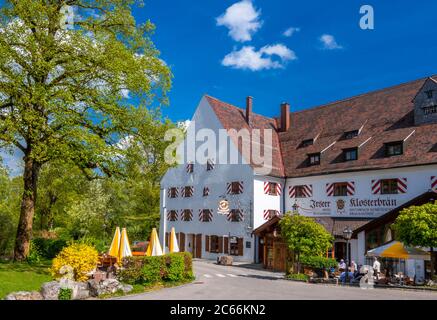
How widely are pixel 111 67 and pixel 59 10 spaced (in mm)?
4301

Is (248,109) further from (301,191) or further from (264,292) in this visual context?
(264,292)

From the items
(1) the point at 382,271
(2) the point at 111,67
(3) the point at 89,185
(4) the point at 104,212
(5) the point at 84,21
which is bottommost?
(1) the point at 382,271

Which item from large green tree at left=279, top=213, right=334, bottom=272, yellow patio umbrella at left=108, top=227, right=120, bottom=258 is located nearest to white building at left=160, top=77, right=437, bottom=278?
large green tree at left=279, top=213, right=334, bottom=272

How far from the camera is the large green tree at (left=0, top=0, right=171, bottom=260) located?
1758 centimetres

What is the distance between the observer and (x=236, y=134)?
1384 inches

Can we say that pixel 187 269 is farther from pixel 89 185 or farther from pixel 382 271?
pixel 89 185

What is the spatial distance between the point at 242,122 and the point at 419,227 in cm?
2066

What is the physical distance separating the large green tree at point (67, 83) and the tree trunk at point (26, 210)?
4 cm

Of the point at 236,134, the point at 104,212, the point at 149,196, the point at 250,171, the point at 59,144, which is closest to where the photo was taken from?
the point at 59,144

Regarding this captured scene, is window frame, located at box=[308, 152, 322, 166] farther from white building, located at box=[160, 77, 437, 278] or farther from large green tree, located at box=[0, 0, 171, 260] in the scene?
large green tree, located at box=[0, 0, 171, 260]

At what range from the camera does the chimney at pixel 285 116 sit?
128ft

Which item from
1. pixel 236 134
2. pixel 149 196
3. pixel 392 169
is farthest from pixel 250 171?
pixel 149 196

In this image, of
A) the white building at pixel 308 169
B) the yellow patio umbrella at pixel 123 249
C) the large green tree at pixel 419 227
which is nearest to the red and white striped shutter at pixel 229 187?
the white building at pixel 308 169

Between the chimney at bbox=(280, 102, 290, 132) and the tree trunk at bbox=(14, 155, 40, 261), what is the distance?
24144 millimetres
